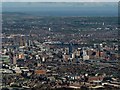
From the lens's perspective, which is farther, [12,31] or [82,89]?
[12,31]

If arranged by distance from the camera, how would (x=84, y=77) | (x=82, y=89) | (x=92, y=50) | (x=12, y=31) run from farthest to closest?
1. (x=12, y=31)
2. (x=92, y=50)
3. (x=84, y=77)
4. (x=82, y=89)

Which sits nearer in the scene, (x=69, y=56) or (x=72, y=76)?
(x=72, y=76)

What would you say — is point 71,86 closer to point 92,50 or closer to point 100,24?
point 92,50

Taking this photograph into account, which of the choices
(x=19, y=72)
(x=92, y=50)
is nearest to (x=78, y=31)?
(x=92, y=50)

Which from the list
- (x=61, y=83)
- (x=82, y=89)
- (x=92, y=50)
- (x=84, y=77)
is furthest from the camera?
(x=92, y=50)

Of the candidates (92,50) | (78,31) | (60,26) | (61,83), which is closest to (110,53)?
(92,50)

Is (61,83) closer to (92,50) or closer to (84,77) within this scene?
(84,77)
